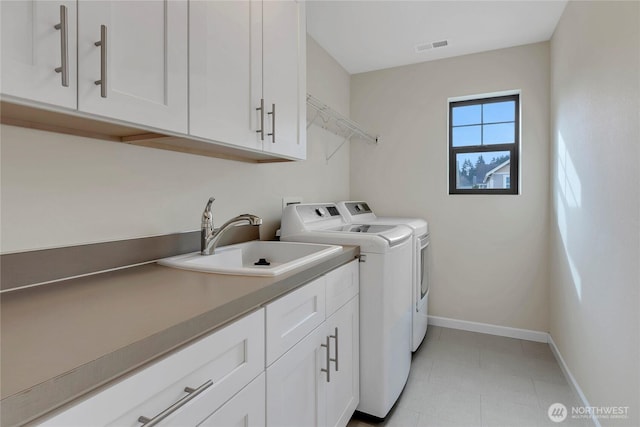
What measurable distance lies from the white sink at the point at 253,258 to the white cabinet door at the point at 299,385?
0.93ft

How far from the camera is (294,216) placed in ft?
6.44

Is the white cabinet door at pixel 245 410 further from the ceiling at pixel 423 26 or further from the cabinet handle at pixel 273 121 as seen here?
the ceiling at pixel 423 26

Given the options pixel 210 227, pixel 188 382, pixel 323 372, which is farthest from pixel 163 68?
pixel 323 372

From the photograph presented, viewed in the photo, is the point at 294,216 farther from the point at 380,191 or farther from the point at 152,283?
the point at 380,191

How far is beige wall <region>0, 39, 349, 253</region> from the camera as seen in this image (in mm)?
912

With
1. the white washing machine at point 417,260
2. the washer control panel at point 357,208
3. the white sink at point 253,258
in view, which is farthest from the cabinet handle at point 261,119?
the washer control panel at point 357,208

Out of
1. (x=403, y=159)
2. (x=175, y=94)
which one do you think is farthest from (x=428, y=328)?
(x=175, y=94)

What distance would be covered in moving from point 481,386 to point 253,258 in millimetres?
1661


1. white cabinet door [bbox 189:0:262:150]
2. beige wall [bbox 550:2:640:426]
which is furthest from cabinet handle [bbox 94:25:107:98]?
beige wall [bbox 550:2:640:426]

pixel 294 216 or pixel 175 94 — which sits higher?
pixel 175 94

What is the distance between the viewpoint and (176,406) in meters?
0.68

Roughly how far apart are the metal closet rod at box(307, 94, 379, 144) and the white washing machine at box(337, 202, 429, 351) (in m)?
0.66

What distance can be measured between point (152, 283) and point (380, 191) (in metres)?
2.55

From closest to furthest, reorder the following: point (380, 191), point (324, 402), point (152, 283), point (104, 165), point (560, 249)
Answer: point (152, 283) → point (104, 165) → point (324, 402) → point (560, 249) → point (380, 191)
